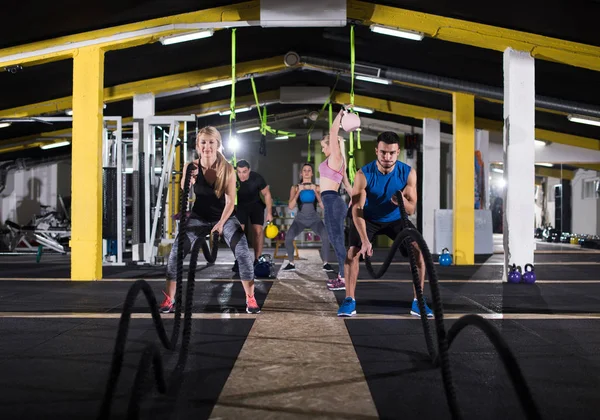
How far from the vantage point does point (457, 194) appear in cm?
1059

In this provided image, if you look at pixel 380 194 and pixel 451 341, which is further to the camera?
pixel 380 194

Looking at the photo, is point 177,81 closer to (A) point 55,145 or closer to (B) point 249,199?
(B) point 249,199

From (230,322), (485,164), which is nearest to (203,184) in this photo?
(230,322)

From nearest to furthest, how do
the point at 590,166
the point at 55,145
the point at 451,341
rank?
the point at 451,341 → the point at 55,145 → the point at 590,166

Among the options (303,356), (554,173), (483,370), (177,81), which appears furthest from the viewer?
(554,173)

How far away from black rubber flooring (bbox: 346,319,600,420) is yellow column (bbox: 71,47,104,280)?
4.42 m

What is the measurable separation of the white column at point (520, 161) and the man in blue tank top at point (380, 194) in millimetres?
3619

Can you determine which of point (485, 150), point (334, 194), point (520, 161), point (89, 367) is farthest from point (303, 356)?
point (485, 150)

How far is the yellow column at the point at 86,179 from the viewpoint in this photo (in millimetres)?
7602

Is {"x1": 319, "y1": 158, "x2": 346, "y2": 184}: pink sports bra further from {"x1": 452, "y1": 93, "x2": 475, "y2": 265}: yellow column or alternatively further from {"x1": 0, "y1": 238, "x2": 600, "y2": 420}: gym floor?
{"x1": 452, "y1": 93, "x2": 475, "y2": 265}: yellow column

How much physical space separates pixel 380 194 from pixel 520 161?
3974 millimetres

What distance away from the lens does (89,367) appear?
3172 millimetres

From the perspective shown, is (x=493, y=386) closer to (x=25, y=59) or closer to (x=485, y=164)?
(x=25, y=59)

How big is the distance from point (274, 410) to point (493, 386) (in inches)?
44.2
